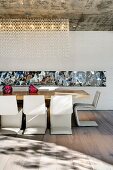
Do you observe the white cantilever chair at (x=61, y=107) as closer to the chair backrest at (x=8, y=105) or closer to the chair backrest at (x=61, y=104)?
the chair backrest at (x=61, y=104)

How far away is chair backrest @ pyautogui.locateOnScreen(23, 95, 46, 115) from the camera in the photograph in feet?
19.9

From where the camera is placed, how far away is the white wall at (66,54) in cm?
943

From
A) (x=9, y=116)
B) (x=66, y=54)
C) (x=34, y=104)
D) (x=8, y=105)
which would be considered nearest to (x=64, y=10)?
(x=34, y=104)

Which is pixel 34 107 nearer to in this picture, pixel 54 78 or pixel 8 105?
pixel 8 105

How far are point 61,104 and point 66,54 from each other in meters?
3.92

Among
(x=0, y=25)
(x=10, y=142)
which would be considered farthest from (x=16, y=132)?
(x=0, y=25)

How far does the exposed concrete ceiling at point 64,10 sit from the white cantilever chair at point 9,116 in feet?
7.27

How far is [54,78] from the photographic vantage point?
9.66 m

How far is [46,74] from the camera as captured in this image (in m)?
9.65

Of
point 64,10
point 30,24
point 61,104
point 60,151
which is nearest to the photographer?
point 60,151

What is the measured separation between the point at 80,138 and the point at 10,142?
1492 millimetres

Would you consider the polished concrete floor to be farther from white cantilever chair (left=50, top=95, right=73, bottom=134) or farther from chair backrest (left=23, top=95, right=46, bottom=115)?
chair backrest (left=23, top=95, right=46, bottom=115)

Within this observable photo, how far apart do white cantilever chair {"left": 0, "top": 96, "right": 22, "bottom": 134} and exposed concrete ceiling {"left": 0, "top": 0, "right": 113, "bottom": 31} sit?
7.27 ft

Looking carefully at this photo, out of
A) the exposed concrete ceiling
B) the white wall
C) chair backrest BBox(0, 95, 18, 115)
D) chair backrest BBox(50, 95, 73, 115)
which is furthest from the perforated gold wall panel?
chair backrest BBox(50, 95, 73, 115)
